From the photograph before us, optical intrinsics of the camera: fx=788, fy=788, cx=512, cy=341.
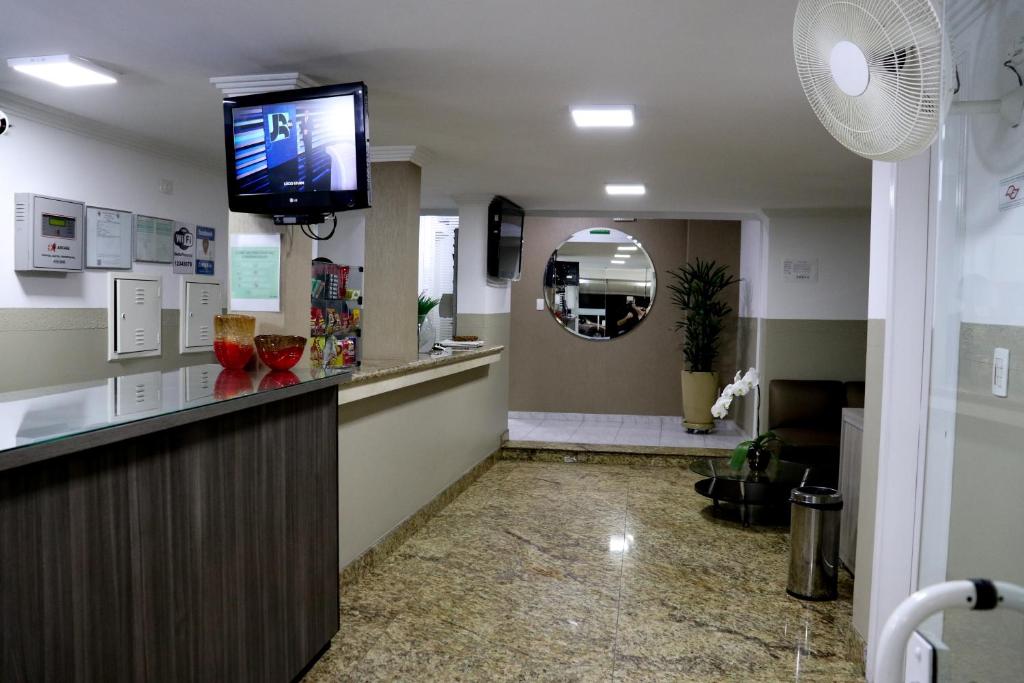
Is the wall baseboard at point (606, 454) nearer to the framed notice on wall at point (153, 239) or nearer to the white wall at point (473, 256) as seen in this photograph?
the white wall at point (473, 256)

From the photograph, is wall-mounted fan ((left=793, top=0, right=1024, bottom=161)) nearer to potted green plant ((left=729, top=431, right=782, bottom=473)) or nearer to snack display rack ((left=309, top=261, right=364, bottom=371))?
snack display rack ((left=309, top=261, right=364, bottom=371))

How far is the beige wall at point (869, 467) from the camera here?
2.89m

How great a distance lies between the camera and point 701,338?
826cm

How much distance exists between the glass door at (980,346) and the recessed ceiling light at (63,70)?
3283mm

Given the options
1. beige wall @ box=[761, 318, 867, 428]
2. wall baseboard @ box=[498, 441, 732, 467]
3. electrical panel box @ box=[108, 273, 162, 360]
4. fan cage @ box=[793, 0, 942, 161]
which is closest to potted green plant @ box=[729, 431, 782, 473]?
wall baseboard @ box=[498, 441, 732, 467]

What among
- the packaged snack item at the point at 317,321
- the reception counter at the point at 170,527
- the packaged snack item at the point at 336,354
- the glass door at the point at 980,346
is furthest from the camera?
the packaged snack item at the point at 336,354

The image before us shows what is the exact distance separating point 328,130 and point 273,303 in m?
0.87

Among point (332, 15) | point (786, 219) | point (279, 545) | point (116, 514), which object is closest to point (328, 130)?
point (332, 15)

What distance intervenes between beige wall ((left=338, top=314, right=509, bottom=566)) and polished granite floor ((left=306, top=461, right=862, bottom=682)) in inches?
8.9

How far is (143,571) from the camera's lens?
1909 millimetres

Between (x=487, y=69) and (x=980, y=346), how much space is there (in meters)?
2.19

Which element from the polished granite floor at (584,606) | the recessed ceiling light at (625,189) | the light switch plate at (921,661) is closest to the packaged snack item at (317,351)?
the polished granite floor at (584,606)

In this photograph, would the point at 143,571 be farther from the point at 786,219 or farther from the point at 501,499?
the point at 786,219

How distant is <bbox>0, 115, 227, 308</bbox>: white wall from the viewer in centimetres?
422
